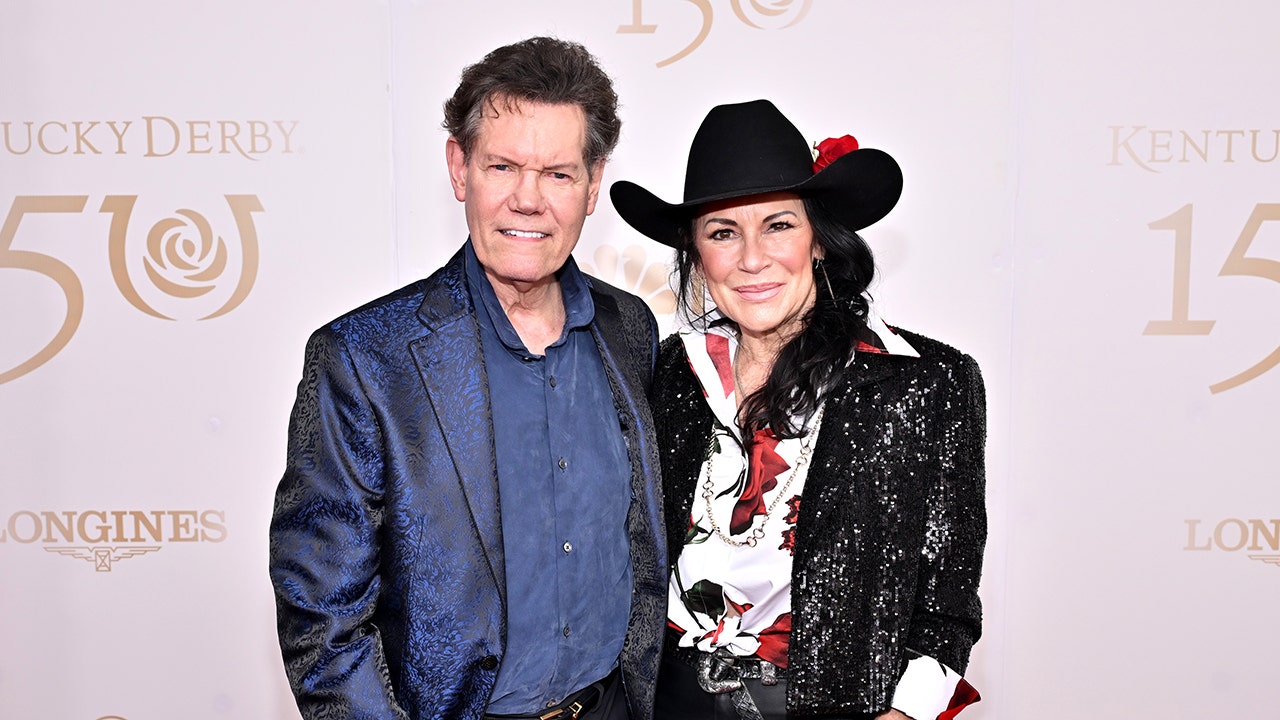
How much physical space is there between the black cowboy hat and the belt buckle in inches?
35.1

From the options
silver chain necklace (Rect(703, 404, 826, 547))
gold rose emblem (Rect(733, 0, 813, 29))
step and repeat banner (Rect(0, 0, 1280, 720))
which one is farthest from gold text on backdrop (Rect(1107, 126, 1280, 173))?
silver chain necklace (Rect(703, 404, 826, 547))

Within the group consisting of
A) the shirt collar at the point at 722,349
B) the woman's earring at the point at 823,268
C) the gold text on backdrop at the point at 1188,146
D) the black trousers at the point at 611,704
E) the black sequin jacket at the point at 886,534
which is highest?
the gold text on backdrop at the point at 1188,146

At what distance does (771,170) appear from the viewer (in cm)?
167

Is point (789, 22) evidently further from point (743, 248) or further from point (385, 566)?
point (385, 566)

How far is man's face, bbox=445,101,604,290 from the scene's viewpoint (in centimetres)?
159

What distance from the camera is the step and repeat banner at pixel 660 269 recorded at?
8.52 ft

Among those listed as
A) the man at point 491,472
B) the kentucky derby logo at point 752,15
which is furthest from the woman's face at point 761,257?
the kentucky derby logo at point 752,15

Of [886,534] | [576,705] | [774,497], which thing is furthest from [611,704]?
[886,534]

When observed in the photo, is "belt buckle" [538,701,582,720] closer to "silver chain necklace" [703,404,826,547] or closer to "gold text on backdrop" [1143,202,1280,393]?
"silver chain necklace" [703,404,826,547]

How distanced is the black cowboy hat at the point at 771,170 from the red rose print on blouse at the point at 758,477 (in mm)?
434

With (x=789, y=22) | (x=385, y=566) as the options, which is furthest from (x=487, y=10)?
(x=385, y=566)

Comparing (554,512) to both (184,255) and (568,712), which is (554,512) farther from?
(184,255)

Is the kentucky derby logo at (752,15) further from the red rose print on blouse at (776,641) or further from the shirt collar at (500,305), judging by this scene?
the red rose print on blouse at (776,641)

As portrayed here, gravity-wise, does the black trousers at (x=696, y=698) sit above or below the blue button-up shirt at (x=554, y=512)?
below
